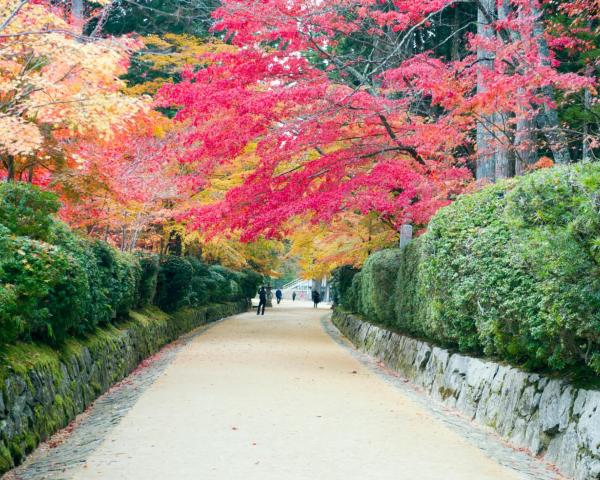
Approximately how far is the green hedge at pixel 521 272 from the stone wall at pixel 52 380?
4.76 metres

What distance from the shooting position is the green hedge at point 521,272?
5117mm

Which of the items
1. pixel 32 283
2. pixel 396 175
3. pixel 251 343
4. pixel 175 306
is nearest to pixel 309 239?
pixel 175 306

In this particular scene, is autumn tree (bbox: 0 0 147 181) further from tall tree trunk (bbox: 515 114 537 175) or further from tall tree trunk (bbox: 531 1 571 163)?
tall tree trunk (bbox: 531 1 571 163)

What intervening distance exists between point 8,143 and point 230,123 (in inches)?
180

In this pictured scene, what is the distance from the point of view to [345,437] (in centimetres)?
649

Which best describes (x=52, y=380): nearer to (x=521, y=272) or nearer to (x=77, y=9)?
(x=521, y=272)

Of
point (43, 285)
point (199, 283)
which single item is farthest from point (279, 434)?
point (199, 283)

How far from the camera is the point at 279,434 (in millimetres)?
6531

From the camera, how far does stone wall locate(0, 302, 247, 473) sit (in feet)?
18.4

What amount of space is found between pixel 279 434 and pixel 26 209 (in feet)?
13.3

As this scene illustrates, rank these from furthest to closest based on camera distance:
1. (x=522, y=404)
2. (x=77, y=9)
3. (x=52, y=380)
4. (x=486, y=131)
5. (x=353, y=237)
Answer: (x=353, y=237) → (x=77, y=9) → (x=486, y=131) → (x=52, y=380) → (x=522, y=404)

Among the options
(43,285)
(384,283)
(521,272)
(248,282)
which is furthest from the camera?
(248,282)

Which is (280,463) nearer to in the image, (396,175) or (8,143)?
(8,143)

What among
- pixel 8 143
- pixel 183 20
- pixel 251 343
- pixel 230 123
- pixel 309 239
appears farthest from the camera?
pixel 309 239
